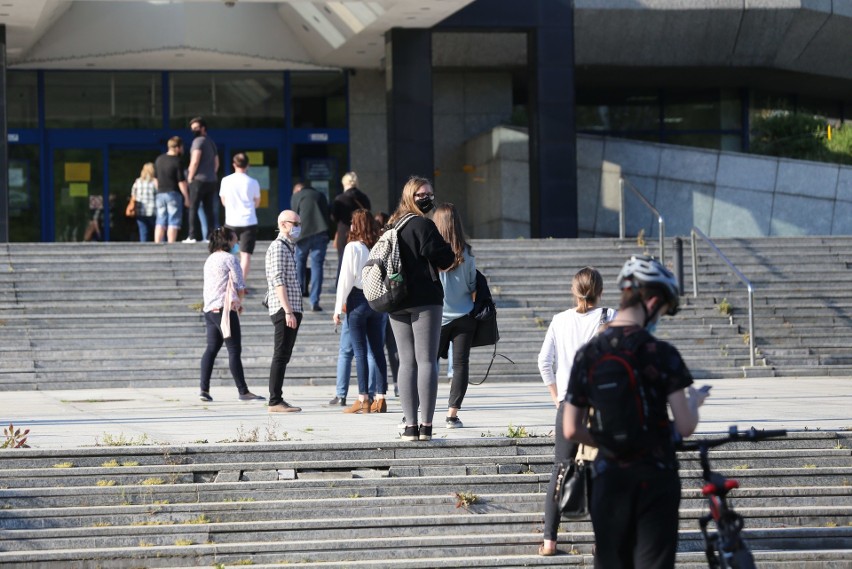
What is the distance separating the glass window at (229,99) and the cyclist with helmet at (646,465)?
23.4 m

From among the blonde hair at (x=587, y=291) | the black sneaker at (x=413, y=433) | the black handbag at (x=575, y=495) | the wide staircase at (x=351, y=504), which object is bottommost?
the wide staircase at (x=351, y=504)

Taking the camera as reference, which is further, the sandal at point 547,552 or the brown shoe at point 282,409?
the brown shoe at point 282,409

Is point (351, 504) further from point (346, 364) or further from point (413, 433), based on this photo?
point (346, 364)

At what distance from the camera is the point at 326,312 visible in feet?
55.1

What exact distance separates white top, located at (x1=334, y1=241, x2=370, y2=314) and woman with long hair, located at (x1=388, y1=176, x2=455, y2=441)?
8.49 ft

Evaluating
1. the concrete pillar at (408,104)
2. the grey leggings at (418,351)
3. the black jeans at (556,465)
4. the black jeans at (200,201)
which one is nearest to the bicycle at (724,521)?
the black jeans at (556,465)

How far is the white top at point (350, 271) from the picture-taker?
11.2 meters

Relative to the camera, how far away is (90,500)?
8.07 m

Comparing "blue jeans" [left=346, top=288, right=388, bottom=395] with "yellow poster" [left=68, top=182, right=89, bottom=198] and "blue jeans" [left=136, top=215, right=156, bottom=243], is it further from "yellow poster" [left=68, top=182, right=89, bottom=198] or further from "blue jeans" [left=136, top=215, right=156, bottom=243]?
"yellow poster" [left=68, top=182, right=89, bottom=198]

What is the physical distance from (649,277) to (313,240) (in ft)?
40.0

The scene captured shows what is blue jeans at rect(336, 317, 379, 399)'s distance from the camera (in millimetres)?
11406

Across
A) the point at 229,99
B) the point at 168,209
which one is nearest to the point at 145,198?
the point at 168,209

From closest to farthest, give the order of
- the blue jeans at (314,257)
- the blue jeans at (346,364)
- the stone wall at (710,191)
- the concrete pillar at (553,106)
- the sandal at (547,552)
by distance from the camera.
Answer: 1. the sandal at (547,552)
2. the blue jeans at (346,364)
3. the blue jeans at (314,257)
4. the concrete pillar at (553,106)
5. the stone wall at (710,191)

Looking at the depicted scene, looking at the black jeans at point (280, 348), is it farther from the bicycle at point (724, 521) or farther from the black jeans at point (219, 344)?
the bicycle at point (724, 521)
